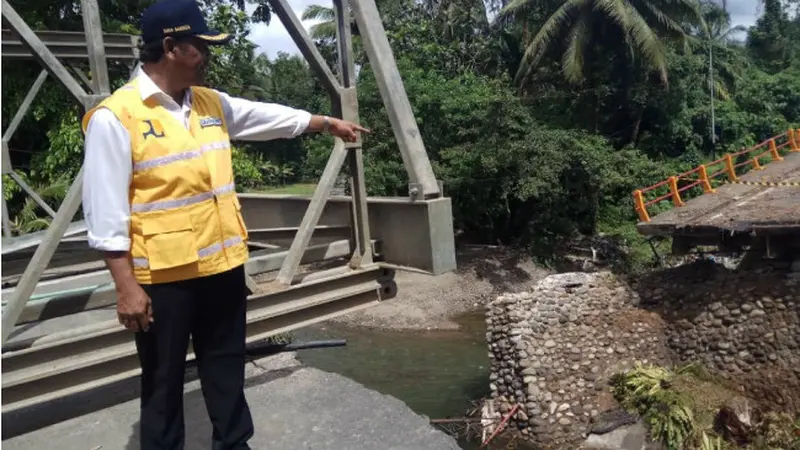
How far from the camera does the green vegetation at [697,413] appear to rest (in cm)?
1016

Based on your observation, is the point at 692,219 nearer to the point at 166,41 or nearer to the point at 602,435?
the point at 602,435

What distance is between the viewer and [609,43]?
2264 cm

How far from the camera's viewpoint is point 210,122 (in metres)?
2.63

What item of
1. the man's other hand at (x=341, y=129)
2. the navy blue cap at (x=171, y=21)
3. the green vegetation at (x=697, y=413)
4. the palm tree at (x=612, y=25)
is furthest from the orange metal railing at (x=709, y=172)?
the navy blue cap at (x=171, y=21)

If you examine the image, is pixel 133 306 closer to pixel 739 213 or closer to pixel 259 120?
pixel 259 120

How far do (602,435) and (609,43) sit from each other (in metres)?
15.2

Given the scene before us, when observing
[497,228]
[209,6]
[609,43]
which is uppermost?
[209,6]

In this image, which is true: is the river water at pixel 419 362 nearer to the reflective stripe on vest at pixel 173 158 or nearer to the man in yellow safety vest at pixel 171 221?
the man in yellow safety vest at pixel 171 221

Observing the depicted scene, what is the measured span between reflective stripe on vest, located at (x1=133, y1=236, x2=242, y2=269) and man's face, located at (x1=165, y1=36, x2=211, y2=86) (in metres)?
0.58

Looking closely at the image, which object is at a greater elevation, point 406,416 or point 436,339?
point 406,416

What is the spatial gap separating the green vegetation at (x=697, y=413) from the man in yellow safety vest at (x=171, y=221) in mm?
9131

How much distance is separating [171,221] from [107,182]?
0.80 feet

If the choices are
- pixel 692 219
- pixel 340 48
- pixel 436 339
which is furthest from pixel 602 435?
pixel 340 48

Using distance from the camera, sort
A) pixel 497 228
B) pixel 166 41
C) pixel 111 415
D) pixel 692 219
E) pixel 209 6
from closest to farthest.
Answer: pixel 166 41 < pixel 111 415 < pixel 692 219 < pixel 209 6 < pixel 497 228
